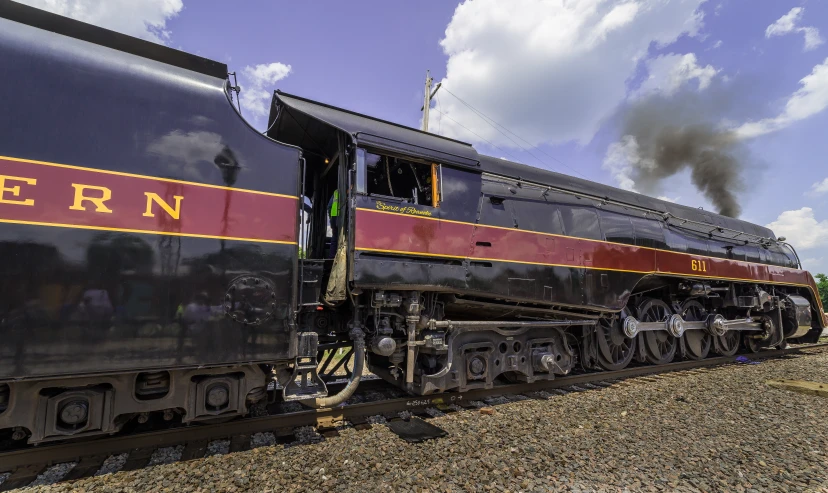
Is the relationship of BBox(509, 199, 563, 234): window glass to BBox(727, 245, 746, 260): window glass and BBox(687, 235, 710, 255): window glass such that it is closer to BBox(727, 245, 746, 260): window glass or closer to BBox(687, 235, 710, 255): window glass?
BBox(687, 235, 710, 255): window glass

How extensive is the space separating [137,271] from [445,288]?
3.13 metres

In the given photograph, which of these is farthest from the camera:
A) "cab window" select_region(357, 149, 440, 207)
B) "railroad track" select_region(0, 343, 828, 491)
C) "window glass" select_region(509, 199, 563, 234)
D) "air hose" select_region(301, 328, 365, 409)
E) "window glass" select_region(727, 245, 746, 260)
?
"window glass" select_region(727, 245, 746, 260)

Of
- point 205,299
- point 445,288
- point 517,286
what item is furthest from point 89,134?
point 517,286

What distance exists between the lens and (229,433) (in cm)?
391

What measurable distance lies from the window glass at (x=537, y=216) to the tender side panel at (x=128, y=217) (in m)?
3.26

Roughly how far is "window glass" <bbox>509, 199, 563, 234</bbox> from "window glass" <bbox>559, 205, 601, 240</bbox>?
7.1 inches

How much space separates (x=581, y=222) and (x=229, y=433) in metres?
5.73

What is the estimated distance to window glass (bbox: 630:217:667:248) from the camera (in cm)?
688

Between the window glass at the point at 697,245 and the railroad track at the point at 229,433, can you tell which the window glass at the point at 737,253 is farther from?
the railroad track at the point at 229,433

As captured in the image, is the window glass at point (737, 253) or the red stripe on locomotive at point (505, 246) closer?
the red stripe on locomotive at point (505, 246)

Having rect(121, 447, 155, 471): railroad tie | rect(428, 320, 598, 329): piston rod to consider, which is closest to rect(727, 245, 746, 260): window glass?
rect(428, 320, 598, 329): piston rod

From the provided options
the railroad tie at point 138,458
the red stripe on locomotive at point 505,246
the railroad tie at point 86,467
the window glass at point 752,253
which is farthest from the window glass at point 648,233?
the railroad tie at point 86,467

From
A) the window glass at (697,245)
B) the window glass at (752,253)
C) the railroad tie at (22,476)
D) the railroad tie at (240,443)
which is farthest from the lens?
the window glass at (752,253)

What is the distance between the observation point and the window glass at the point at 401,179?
4691 mm
